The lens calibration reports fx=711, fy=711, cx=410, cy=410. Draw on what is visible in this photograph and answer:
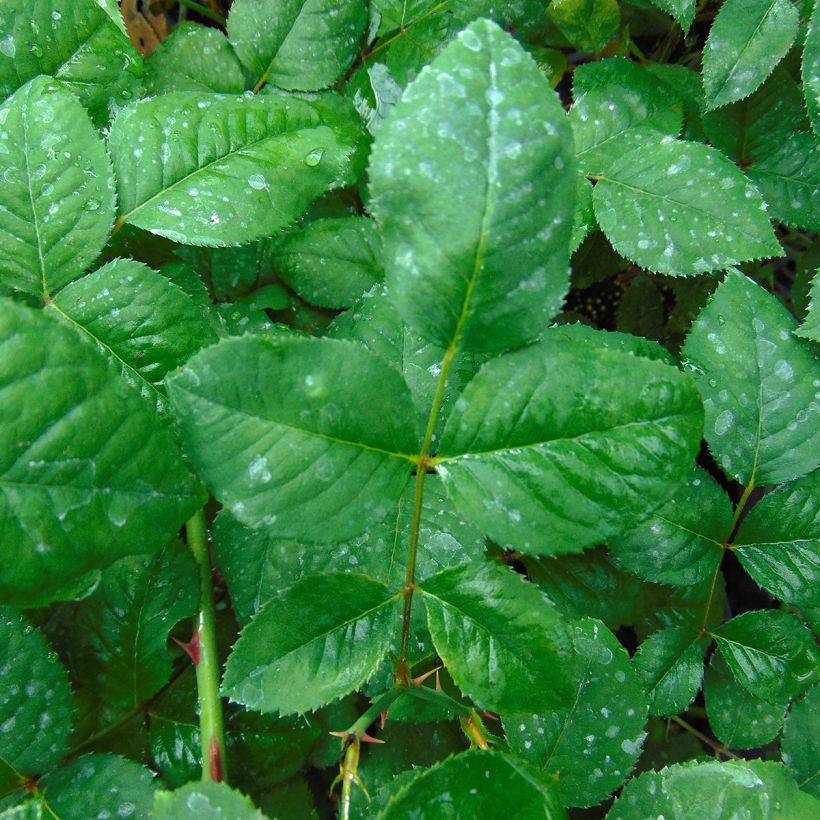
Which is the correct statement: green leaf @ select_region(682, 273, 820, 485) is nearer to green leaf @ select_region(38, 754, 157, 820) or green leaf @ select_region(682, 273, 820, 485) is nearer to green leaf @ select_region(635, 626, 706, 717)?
green leaf @ select_region(635, 626, 706, 717)

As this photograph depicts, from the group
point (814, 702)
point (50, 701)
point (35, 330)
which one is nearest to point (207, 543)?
point (50, 701)

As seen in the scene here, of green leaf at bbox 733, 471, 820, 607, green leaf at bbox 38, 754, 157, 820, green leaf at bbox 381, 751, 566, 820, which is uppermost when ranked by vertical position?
green leaf at bbox 381, 751, 566, 820

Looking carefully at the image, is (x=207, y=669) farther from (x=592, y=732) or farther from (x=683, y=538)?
(x=683, y=538)

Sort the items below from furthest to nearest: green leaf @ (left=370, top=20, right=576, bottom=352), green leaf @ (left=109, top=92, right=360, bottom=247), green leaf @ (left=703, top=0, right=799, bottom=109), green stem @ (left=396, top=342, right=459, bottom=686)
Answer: green leaf @ (left=703, top=0, right=799, bottom=109) → green leaf @ (left=109, top=92, right=360, bottom=247) → green stem @ (left=396, top=342, right=459, bottom=686) → green leaf @ (left=370, top=20, right=576, bottom=352)

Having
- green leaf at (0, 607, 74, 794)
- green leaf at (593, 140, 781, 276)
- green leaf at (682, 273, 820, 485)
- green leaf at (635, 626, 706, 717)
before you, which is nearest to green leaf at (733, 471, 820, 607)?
green leaf at (682, 273, 820, 485)

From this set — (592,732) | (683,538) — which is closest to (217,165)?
(683,538)

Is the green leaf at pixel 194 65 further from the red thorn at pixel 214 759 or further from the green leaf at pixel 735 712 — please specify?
the green leaf at pixel 735 712

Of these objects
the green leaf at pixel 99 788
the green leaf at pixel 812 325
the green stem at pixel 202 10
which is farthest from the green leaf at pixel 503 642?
the green stem at pixel 202 10

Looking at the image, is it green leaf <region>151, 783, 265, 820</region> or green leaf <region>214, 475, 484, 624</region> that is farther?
green leaf <region>214, 475, 484, 624</region>
